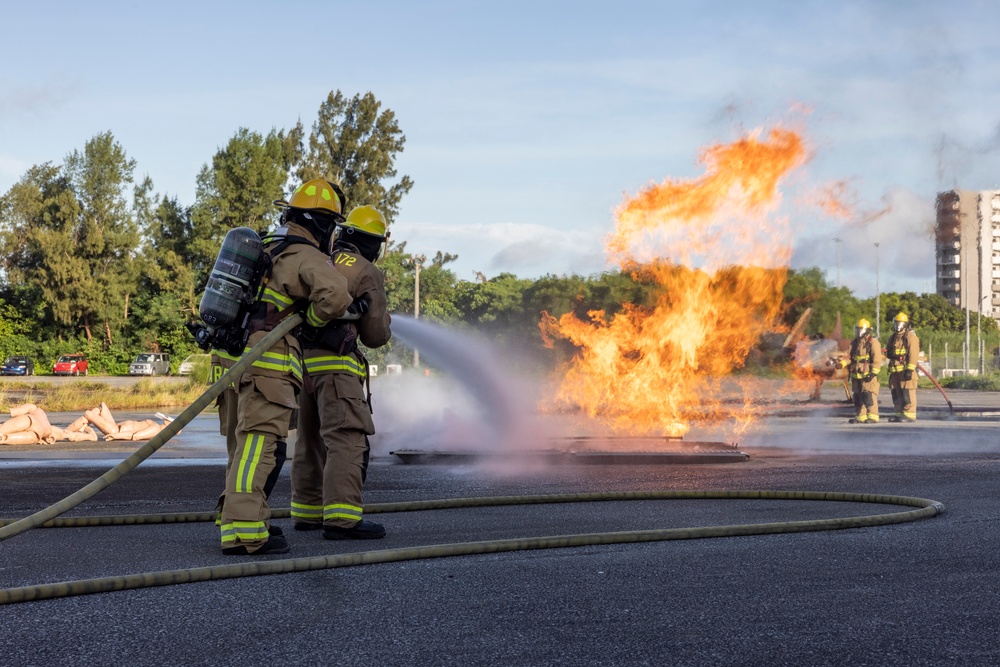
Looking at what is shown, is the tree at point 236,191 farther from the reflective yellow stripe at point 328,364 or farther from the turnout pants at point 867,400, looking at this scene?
the reflective yellow stripe at point 328,364

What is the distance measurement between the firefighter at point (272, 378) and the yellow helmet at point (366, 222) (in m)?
0.47

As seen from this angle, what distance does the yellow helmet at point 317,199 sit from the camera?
609 centimetres

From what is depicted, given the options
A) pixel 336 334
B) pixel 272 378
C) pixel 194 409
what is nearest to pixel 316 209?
pixel 336 334

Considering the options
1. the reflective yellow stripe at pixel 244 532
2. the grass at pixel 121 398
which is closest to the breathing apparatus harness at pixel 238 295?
the reflective yellow stripe at pixel 244 532

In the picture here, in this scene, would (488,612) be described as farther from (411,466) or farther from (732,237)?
(732,237)

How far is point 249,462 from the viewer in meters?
5.58

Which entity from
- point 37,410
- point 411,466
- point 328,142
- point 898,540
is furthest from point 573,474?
point 328,142

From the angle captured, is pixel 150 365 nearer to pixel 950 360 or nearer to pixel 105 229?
pixel 105 229

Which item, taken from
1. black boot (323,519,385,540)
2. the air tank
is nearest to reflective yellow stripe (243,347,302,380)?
the air tank

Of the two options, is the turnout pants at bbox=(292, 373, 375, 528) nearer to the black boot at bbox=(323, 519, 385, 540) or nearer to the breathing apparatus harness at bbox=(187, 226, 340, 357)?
the black boot at bbox=(323, 519, 385, 540)

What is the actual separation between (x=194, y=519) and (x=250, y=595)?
2.38 metres

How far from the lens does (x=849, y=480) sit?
30.5 ft

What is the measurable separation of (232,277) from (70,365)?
5185 centimetres

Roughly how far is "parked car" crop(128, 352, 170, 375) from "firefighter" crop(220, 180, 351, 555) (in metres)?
48.9
